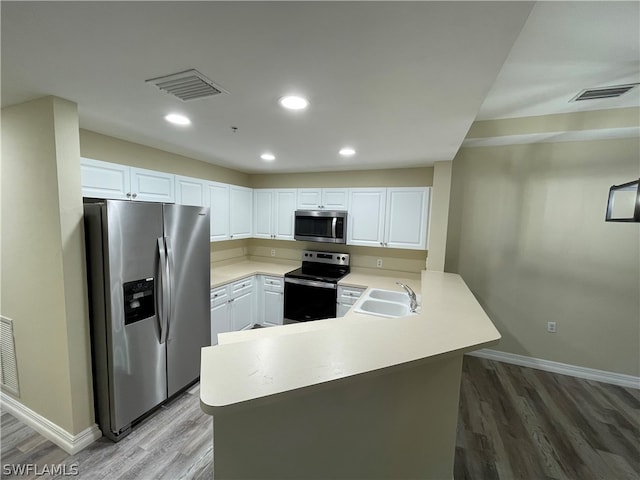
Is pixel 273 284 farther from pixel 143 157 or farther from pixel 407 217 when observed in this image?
pixel 143 157

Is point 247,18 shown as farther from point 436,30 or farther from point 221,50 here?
point 436,30

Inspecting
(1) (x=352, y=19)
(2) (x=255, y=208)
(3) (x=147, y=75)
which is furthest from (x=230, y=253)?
(1) (x=352, y=19)

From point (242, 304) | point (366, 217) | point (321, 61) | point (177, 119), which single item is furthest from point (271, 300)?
point (321, 61)

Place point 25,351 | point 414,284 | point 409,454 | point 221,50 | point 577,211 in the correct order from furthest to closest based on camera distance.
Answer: point 414,284 → point 577,211 → point 25,351 → point 409,454 → point 221,50

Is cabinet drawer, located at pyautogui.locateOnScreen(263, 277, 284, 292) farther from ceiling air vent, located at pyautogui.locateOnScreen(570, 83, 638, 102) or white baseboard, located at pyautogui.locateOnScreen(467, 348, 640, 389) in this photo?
ceiling air vent, located at pyautogui.locateOnScreen(570, 83, 638, 102)

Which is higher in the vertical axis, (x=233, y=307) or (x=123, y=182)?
(x=123, y=182)

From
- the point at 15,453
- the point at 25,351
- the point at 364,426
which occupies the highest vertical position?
the point at 364,426

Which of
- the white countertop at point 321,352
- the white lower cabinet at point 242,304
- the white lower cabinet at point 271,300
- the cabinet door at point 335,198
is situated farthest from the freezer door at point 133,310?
the cabinet door at point 335,198

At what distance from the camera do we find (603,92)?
207cm

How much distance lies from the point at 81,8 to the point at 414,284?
337 centimetres

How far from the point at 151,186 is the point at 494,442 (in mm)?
3826

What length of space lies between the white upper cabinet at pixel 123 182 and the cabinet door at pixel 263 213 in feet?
4.69

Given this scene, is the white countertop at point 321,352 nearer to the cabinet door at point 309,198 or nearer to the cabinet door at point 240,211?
the cabinet door at point 309,198

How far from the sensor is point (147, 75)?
1.27 m
